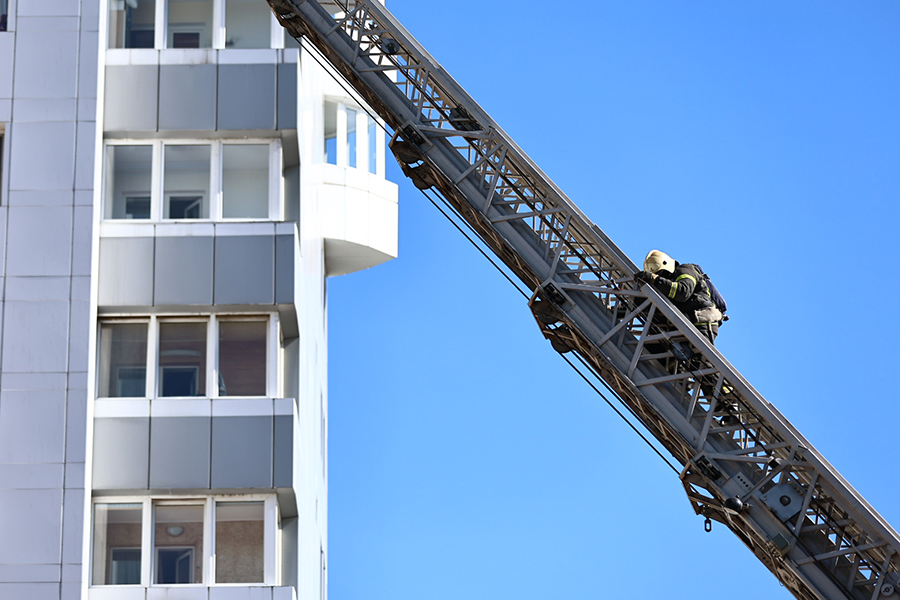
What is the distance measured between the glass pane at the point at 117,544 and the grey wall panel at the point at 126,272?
11.6 feet

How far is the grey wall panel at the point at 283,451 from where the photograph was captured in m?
25.2

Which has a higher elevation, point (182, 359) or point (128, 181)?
point (128, 181)

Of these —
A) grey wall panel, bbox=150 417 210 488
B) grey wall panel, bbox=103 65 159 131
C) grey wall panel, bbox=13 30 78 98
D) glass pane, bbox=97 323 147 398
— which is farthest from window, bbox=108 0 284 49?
grey wall panel, bbox=150 417 210 488

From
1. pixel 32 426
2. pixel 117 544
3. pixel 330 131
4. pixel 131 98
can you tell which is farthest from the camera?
pixel 330 131

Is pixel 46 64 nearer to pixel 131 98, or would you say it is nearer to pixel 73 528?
pixel 131 98

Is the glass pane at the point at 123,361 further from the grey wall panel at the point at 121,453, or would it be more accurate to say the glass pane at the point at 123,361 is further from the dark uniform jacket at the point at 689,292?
the dark uniform jacket at the point at 689,292

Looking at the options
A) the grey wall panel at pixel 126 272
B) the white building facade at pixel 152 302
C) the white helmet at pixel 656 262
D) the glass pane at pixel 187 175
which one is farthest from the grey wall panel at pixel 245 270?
the white helmet at pixel 656 262

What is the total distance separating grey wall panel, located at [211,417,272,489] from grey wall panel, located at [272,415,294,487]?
0.35 ft

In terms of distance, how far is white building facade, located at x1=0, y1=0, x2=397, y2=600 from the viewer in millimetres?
24641

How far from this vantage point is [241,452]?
82.8 feet

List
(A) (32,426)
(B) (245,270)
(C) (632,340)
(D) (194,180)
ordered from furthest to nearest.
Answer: (D) (194,180) → (B) (245,270) → (A) (32,426) → (C) (632,340)

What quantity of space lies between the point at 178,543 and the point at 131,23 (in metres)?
9.71

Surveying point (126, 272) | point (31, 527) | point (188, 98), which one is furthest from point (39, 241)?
point (31, 527)

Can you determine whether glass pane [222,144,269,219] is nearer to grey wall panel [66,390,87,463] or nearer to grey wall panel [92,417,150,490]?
grey wall panel [92,417,150,490]
